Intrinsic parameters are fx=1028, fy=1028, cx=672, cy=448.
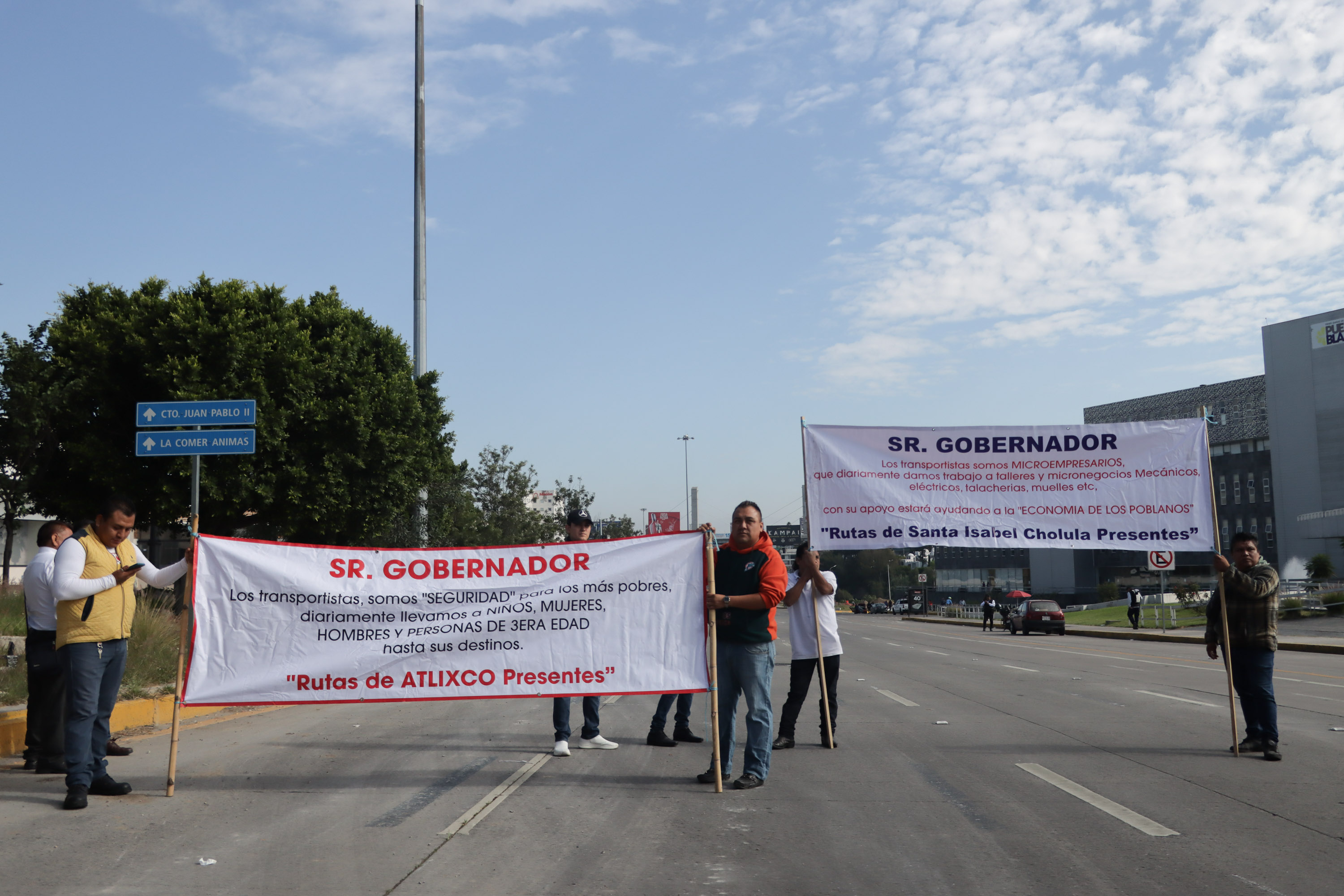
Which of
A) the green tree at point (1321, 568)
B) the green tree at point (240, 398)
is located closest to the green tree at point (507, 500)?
the green tree at point (240, 398)

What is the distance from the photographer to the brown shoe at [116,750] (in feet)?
28.3

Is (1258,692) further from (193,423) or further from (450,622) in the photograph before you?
(193,423)

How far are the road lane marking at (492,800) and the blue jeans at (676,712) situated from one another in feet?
3.61

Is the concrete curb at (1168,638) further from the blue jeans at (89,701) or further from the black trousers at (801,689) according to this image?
the blue jeans at (89,701)

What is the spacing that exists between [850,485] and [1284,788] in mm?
4460

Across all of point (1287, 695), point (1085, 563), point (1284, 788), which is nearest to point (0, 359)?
point (1284, 788)

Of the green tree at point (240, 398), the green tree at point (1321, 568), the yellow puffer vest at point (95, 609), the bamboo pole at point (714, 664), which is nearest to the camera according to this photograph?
the yellow puffer vest at point (95, 609)

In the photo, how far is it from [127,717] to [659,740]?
18.4 feet

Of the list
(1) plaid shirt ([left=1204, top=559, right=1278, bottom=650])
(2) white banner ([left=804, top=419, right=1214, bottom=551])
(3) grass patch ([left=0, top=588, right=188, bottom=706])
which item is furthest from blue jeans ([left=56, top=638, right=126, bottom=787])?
(1) plaid shirt ([left=1204, top=559, right=1278, bottom=650])

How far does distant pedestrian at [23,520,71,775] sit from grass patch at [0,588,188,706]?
→ 2018 millimetres

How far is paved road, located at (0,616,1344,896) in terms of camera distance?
516 centimetres

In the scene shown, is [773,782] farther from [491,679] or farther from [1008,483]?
[1008,483]

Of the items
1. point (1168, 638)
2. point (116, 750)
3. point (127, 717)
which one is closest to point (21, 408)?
point (127, 717)

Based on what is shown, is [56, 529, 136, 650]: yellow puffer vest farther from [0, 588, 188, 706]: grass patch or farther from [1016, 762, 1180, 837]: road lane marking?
[1016, 762, 1180, 837]: road lane marking
